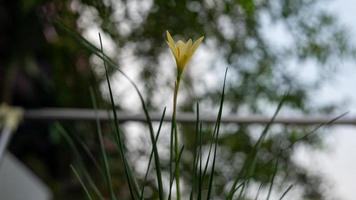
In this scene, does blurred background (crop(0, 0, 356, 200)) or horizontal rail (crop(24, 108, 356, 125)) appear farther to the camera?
blurred background (crop(0, 0, 356, 200))

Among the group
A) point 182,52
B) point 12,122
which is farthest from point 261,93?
point 182,52

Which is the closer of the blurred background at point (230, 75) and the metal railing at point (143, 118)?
the metal railing at point (143, 118)

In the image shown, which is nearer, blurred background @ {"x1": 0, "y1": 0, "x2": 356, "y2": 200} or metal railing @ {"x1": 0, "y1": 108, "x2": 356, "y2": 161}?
metal railing @ {"x1": 0, "y1": 108, "x2": 356, "y2": 161}

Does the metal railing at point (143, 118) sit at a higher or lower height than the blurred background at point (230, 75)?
lower

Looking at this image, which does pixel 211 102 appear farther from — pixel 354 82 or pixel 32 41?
pixel 32 41

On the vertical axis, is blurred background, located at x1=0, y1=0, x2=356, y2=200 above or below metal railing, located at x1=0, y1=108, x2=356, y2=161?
above

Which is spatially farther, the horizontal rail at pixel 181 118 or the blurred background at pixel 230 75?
the blurred background at pixel 230 75

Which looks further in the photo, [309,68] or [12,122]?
[309,68]

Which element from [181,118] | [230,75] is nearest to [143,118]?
[181,118]
